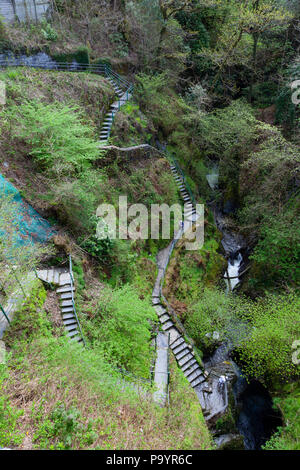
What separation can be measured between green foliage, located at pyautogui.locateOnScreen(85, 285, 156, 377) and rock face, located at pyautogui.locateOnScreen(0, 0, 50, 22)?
717 inches

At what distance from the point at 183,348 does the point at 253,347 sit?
11.3ft

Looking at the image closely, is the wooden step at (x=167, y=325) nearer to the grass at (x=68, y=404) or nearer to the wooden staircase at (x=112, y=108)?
the grass at (x=68, y=404)

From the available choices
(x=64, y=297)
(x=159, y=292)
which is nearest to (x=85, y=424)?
(x=64, y=297)

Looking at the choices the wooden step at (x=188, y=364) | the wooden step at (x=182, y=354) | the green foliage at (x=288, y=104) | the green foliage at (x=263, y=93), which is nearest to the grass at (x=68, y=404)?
the wooden step at (x=188, y=364)

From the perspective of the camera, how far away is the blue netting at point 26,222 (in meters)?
11.9

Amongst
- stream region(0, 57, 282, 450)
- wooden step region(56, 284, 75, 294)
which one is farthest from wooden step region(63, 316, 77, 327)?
stream region(0, 57, 282, 450)

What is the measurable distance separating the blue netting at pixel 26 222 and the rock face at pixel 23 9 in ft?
40.8

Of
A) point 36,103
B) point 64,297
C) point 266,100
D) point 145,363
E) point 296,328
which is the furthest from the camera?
point 266,100

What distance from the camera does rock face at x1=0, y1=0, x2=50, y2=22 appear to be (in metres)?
17.6

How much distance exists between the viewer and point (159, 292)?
16312mm

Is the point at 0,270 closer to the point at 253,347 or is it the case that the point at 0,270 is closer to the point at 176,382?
the point at 176,382

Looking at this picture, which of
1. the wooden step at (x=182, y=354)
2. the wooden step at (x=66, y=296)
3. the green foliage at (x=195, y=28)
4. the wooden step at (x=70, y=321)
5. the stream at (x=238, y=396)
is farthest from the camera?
the green foliage at (x=195, y=28)

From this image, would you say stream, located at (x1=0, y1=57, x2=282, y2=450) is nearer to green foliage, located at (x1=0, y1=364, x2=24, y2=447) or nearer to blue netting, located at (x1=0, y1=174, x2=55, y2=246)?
blue netting, located at (x1=0, y1=174, x2=55, y2=246)

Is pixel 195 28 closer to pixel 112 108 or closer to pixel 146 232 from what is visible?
pixel 112 108
